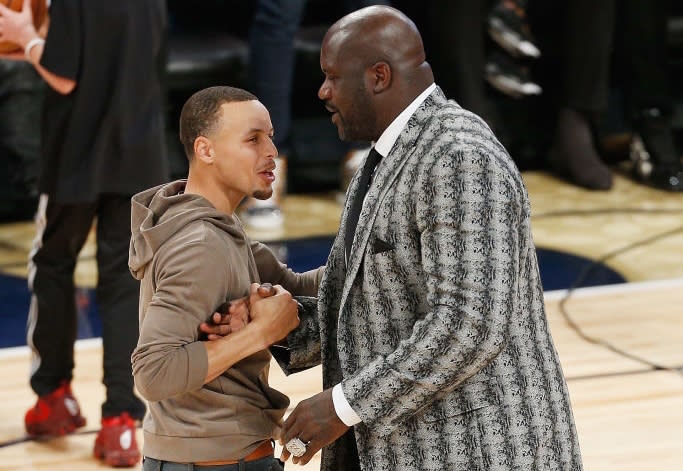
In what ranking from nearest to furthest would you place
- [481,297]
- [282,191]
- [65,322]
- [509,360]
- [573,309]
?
[481,297] < [509,360] < [65,322] < [573,309] < [282,191]

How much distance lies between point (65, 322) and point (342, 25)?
184 centimetres

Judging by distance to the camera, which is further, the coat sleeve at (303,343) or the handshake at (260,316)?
the coat sleeve at (303,343)

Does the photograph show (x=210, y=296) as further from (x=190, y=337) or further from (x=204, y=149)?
(x=204, y=149)

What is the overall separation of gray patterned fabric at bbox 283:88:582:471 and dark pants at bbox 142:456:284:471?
0.20 meters

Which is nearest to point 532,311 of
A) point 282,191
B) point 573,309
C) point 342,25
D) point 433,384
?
point 433,384

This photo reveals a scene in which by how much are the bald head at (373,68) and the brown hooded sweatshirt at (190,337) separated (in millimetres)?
312

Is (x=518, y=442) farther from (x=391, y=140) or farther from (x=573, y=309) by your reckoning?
(x=573, y=309)

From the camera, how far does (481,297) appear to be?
6.55 feet

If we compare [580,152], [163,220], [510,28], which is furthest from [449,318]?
[580,152]

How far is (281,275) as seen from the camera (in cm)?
253

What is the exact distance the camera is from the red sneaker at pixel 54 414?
149 inches

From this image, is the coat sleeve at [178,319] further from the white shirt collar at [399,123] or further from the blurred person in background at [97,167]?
the blurred person in background at [97,167]

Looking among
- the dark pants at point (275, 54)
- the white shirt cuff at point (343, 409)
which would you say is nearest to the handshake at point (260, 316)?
the white shirt cuff at point (343, 409)

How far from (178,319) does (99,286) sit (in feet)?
5.18
